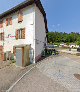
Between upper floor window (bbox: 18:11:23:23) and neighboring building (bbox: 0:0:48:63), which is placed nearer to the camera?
neighboring building (bbox: 0:0:48:63)

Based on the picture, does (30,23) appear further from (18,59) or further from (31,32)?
(18,59)

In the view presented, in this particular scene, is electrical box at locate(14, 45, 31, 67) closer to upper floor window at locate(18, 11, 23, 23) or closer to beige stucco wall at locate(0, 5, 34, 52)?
beige stucco wall at locate(0, 5, 34, 52)

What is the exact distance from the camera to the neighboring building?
16.6 metres

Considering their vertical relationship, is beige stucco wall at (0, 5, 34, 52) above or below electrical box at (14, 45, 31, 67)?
above

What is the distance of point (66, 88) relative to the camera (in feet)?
27.5

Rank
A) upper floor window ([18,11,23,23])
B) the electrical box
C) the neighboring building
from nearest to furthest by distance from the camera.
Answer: the electrical box < the neighboring building < upper floor window ([18,11,23,23])

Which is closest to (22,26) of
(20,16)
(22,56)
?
(20,16)

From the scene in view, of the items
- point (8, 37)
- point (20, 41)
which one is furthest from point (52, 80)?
point (8, 37)

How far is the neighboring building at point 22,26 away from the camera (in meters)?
16.6

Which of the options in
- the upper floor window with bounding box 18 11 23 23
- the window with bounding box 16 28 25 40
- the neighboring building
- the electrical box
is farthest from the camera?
the upper floor window with bounding box 18 11 23 23

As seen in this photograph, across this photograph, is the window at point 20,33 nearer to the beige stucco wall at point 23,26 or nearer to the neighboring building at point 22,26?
the neighboring building at point 22,26

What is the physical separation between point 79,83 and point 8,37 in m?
14.6

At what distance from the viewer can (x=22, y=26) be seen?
17.8 meters

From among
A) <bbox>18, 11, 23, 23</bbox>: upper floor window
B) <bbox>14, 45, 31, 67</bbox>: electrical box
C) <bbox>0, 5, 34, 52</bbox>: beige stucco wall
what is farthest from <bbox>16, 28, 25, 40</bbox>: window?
<bbox>14, 45, 31, 67</bbox>: electrical box
